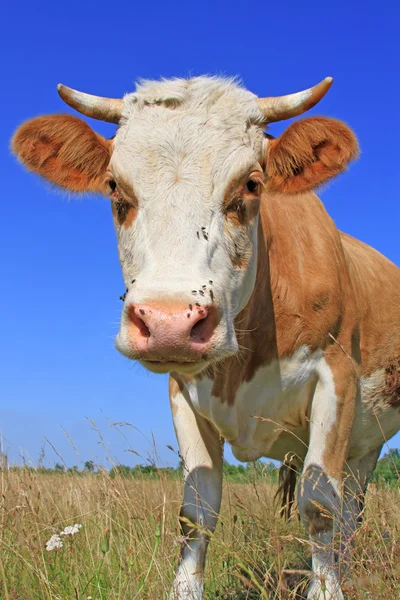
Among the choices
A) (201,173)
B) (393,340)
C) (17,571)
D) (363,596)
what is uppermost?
(201,173)

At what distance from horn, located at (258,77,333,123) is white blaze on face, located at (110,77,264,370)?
92mm

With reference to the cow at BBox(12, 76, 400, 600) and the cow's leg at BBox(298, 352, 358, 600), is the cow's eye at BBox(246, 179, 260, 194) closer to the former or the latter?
the cow at BBox(12, 76, 400, 600)

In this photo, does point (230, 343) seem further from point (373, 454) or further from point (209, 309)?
point (373, 454)

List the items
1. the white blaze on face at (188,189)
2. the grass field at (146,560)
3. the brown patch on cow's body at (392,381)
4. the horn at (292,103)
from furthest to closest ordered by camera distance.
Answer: the brown patch on cow's body at (392,381), the horn at (292,103), the white blaze on face at (188,189), the grass field at (146,560)

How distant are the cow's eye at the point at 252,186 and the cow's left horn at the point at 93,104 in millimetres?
1029

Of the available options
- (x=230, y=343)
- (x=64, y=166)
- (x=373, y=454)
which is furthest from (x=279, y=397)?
(x=373, y=454)

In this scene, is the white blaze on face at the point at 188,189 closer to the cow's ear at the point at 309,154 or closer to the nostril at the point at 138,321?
the nostril at the point at 138,321

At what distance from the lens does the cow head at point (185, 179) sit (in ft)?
11.5

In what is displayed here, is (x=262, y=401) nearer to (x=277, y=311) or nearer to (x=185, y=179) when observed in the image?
(x=277, y=311)

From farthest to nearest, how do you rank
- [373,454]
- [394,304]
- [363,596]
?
[373,454] → [394,304] → [363,596]

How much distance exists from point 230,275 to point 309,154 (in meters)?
1.15

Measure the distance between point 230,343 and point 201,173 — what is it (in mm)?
964

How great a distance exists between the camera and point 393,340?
6387mm

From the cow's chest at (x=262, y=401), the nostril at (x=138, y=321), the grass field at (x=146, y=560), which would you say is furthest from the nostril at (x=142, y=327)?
the cow's chest at (x=262, y=401)
